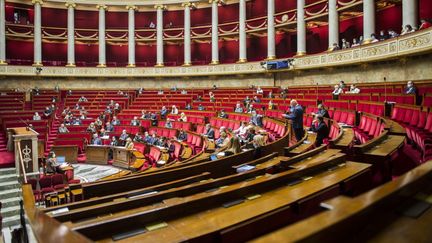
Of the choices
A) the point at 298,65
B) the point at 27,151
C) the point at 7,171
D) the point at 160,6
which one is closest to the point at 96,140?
the point at 7,171

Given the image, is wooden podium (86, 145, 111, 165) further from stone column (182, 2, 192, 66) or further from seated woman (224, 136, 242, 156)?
stone column (182, 2, 192, 66)

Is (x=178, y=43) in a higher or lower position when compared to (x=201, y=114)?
higher

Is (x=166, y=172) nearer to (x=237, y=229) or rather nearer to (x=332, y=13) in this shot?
(x=237, y=229)

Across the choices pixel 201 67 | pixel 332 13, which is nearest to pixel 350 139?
pixel 332 13

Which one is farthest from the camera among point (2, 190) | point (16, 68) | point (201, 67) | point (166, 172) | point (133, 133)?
point (201, 67)

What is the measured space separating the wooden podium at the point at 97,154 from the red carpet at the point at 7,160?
288 cm

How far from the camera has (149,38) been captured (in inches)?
931

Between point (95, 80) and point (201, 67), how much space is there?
760 centimetres

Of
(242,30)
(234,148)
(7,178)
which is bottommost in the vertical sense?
(7,178)

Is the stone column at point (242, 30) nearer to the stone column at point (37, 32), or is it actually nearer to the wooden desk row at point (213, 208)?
the stone column at point (37, 32)

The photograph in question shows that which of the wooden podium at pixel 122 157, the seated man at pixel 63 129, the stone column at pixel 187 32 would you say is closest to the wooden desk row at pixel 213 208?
the wooden podium at pixel 122 157

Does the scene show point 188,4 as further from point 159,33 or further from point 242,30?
point 242,30

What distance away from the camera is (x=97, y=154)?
1212cm

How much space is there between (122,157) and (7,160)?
3441 mm
